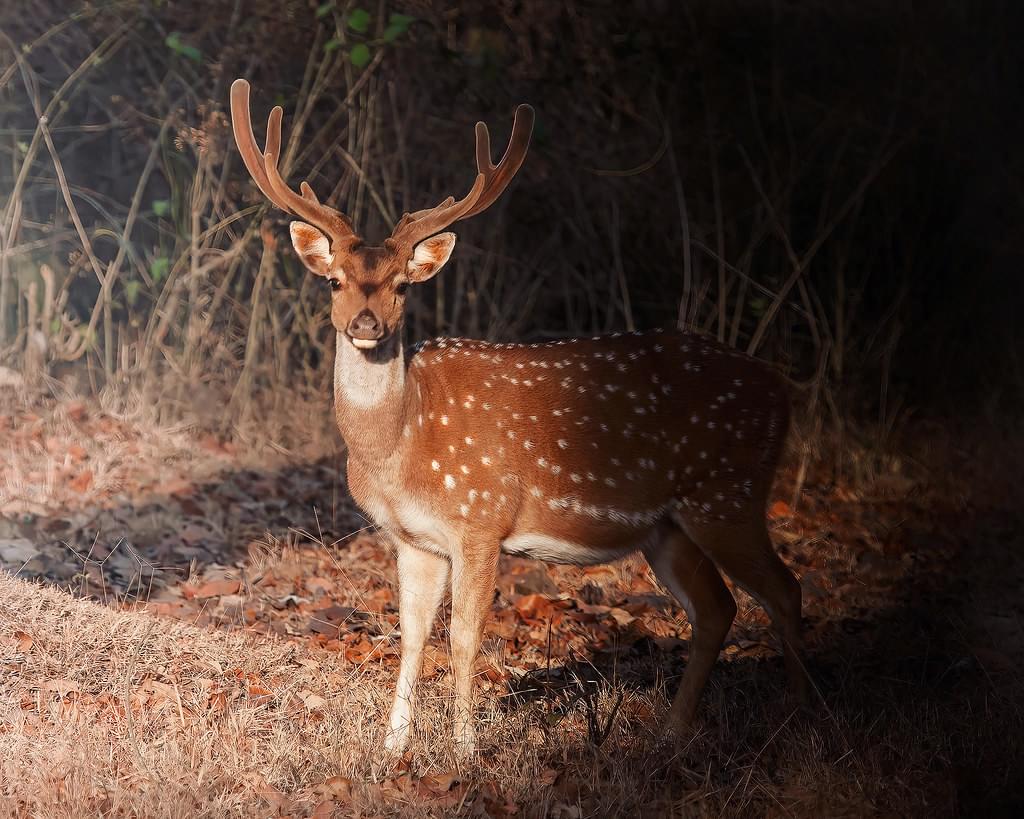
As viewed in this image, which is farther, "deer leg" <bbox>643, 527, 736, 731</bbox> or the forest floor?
"deer leg" <bbox>643, 527, 736, 731</bbox>

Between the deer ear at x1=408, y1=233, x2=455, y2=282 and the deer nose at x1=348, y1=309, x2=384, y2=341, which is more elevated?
the deer ear at x1=408, y1=233, x2=455, y2=282

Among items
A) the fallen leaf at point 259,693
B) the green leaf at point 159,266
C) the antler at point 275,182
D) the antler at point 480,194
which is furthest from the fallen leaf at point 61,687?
the green leaf at point 159,266

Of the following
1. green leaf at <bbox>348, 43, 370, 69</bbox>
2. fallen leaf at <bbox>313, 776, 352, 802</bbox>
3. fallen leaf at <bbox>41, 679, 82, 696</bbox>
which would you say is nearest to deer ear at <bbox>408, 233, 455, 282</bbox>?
fallen leaf at <bbox>313, 776, 352, 802</bbox>

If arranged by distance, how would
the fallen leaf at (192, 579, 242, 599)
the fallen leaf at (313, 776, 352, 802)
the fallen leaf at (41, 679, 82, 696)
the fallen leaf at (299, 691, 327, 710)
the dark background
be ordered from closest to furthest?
the fallen leaf at (313, 776, 352, 802) < the fallen leaf at (41, 679, 82, 696) < the fallen leaf at (299, 691, 327, 710) < the fallen leaf at (192, 579, 242, 599) < the dark background

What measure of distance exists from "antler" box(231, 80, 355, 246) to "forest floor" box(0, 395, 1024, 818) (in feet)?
5.62

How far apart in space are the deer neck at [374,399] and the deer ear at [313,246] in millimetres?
267

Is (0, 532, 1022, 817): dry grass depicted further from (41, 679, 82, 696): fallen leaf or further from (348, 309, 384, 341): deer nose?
(348, 309, 384, 341): deer nose

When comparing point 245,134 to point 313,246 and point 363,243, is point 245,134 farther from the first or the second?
point 363,243

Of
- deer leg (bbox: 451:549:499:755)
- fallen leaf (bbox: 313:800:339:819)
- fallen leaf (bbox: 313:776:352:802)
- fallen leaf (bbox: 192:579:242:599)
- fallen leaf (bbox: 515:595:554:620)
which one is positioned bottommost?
fallen leaf (bbox: 515:595:554:620)

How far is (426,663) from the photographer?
5.45 meters

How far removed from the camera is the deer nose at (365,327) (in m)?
4.37

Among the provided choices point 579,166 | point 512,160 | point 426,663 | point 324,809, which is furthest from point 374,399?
point 579,166

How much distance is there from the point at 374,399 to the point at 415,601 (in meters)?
0.81

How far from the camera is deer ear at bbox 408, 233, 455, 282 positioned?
187 inches
